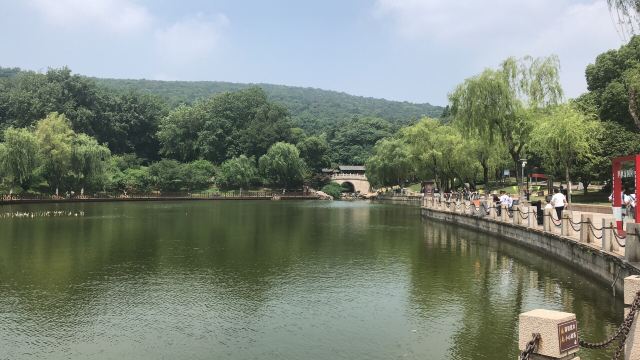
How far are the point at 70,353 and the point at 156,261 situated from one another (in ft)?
34.2

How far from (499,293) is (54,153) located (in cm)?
6485

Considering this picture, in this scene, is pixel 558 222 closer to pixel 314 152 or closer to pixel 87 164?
pixel 87 164

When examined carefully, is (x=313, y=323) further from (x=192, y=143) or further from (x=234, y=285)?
(x=192, y=143)

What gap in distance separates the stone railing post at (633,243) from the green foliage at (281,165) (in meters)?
80.6

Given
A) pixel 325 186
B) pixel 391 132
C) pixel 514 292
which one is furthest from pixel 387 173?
pixel 514 292

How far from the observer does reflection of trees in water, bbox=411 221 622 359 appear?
35.7 feet

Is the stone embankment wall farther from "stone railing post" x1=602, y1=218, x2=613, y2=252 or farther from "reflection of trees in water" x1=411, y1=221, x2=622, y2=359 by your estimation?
"reflection of trees in water" x1=411, y1=221, x2=622, y2=359

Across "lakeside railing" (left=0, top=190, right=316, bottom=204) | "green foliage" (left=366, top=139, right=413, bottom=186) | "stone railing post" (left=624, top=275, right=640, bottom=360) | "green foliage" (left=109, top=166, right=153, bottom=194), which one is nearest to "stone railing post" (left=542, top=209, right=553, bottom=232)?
"stone railing post" (left=624, top=275, right=640, bottom=360)

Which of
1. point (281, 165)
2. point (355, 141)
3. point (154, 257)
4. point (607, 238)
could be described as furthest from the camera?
point (355, 141)

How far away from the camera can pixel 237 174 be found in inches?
3600

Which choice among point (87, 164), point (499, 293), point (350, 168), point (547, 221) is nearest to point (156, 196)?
point (87, 164)

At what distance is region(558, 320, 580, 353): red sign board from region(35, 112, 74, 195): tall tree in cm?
7064

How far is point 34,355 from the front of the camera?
31.8 feet

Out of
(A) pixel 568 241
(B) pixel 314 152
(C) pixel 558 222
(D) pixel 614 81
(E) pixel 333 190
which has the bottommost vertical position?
(A) pixel 568 241
